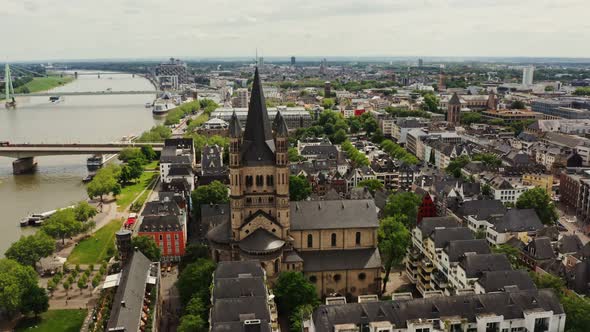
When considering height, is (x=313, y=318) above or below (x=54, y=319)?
above

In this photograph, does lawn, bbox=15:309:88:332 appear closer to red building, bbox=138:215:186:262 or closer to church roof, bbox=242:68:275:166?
red building, bbox=138:215:186:262

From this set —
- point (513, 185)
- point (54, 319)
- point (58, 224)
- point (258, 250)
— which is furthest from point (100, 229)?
point (513, 185)

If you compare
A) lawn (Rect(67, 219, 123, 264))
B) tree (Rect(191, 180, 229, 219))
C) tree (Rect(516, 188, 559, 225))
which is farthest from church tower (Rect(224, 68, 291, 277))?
tree (Rect(516, 188, 559, 225))

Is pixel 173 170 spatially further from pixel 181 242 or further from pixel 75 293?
pixel 75 293

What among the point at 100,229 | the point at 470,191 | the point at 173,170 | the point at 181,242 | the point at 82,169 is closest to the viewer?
the point at 181,242

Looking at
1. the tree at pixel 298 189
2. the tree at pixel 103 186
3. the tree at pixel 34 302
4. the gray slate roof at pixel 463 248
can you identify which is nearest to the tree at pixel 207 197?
the tree at pixel 298 189

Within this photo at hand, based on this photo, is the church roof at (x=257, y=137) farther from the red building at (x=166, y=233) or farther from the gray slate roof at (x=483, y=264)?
the gray slate roof at (x=483, y=264)
